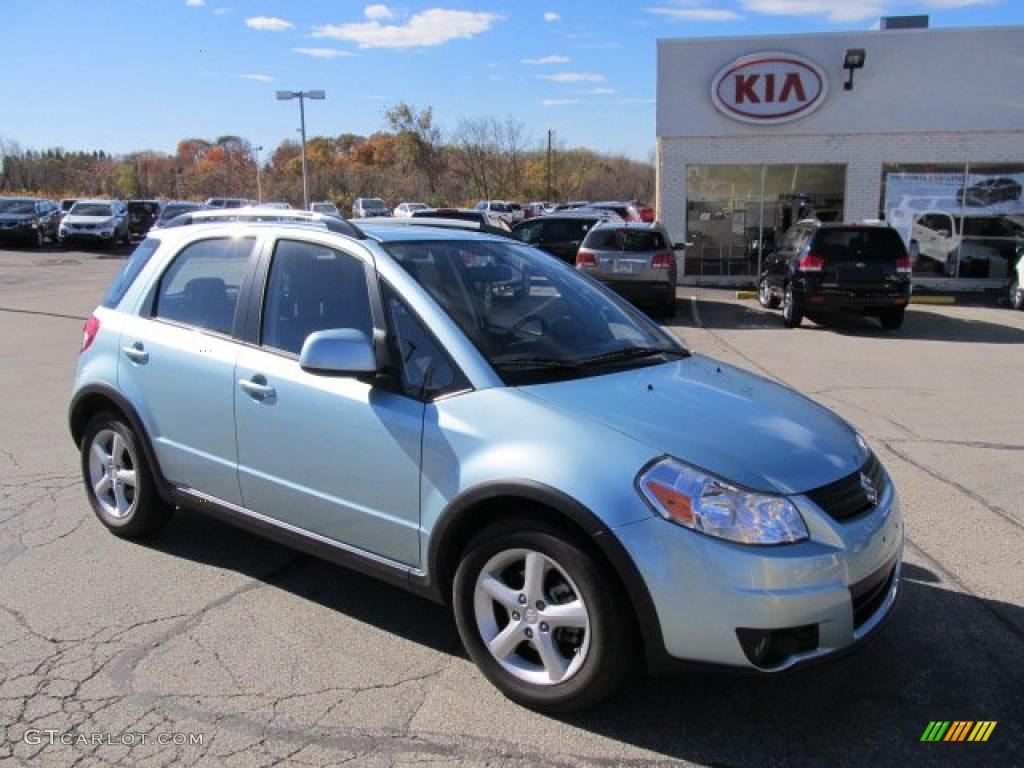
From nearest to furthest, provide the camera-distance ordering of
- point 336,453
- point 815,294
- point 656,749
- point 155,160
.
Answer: point 656,749
point 336,453
point 815,294
point 155,160

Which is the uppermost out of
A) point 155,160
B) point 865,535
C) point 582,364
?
point 155,160

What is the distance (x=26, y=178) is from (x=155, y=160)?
32.3 m

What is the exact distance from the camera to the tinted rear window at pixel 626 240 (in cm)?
1439

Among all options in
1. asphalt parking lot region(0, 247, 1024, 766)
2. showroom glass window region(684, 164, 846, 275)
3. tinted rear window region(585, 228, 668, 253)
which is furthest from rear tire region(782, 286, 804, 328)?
asphalt parking lot region(0, 247, 1024, 766)

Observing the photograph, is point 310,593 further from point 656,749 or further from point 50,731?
point 656,749

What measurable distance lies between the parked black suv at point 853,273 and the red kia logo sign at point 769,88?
605cm

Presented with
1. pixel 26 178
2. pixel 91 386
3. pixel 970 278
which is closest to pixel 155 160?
pixel 26 178

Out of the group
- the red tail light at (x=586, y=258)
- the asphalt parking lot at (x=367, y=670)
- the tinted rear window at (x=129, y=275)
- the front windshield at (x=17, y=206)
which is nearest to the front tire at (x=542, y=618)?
the asphalt parking lot at (x=367, y=670)

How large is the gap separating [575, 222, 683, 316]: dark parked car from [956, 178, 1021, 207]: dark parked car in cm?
833

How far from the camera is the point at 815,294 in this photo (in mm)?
13500

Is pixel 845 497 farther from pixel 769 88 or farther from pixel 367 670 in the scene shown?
pixel 769 88

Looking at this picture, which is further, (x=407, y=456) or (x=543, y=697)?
(x=407, y=456)

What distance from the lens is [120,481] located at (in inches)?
187

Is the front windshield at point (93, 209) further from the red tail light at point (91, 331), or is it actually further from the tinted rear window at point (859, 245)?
the red tail light at point (91, 331)
